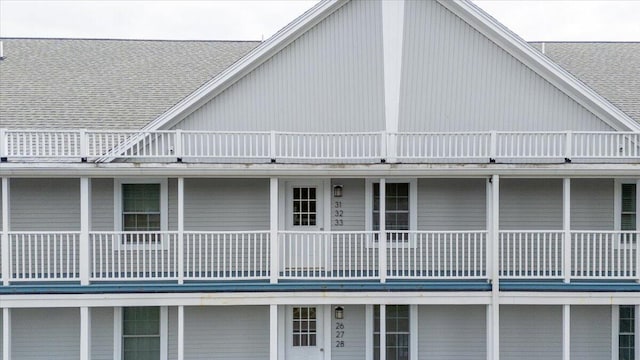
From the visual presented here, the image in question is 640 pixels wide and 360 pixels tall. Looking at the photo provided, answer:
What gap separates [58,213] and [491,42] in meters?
11.1

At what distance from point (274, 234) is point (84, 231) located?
4.15 m

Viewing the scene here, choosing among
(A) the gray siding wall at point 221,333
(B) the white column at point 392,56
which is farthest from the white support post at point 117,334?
(B) the white column at point 392,56

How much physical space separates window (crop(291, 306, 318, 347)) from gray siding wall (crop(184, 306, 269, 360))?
697 millimetres

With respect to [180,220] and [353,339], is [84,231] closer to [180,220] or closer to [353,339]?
[180,220]

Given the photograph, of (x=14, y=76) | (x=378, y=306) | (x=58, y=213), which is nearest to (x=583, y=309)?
(x=378, y=306)

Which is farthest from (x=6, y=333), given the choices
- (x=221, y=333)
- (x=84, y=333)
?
(x=221, y=333)

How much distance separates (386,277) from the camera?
12.2 metres

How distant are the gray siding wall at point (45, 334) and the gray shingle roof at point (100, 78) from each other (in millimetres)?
4532

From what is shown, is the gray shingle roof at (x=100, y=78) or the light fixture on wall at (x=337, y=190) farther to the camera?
the gray shingle roof at (x=100, y=78)

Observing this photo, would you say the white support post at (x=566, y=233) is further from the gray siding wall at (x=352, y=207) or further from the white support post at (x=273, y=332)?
the white support post at (x=273, y=332)

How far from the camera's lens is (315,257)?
42.0 feet

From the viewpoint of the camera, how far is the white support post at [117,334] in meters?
12.9

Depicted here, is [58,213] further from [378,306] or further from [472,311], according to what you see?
[472,311]

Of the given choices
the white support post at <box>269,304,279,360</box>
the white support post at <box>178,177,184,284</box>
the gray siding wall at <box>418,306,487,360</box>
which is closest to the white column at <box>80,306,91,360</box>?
the white support post at <box>178,177,184,284</box>
